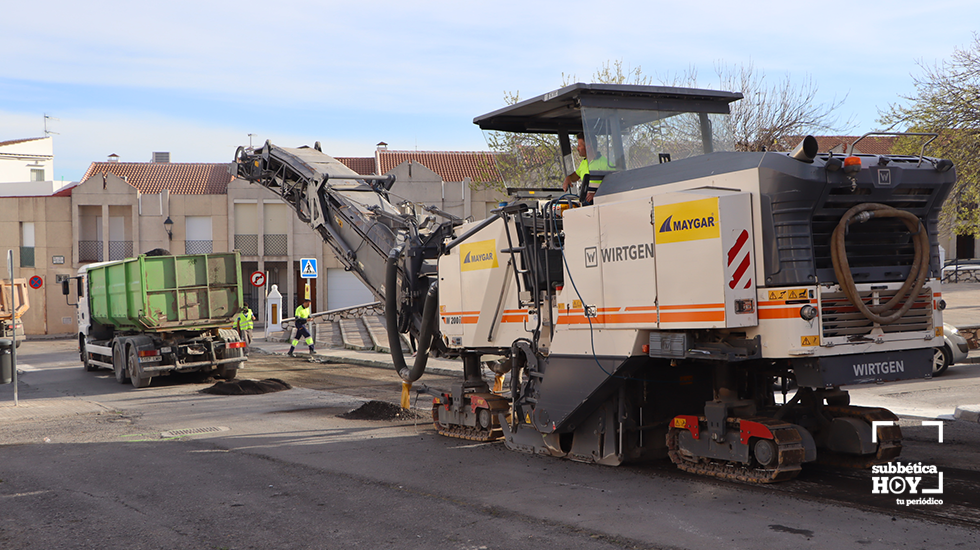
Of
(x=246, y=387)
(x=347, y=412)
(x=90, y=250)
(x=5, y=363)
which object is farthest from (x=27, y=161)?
(x=347, y=412)

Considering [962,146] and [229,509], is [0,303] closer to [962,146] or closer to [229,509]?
[229,509]

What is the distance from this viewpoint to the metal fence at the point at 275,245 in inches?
1650

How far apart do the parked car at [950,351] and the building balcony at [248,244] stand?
109 ft

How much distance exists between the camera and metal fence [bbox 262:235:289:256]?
137ft

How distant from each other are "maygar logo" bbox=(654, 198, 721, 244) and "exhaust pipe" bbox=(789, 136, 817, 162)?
28.5 inches

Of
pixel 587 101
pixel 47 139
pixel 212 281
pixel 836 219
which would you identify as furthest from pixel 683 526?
pixel 47 139

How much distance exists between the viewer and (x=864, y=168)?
21.9ft

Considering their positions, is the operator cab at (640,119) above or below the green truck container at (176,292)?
above

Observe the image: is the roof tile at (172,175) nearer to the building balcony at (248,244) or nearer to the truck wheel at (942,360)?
the building balcony at (248,244)

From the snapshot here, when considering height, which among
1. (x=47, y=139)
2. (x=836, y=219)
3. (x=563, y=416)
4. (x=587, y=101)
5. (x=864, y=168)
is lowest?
(x=563, y=416)

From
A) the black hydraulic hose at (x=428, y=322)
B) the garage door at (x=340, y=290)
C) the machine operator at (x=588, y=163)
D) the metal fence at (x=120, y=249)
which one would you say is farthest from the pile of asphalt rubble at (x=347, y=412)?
the metal fence at (x=120, y=249)

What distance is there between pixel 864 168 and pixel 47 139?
204ft

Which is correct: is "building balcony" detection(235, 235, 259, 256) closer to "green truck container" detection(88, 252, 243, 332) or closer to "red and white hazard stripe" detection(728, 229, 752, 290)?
"green truck container" detection(88, 252, 243, 332)

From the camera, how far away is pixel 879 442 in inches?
293
